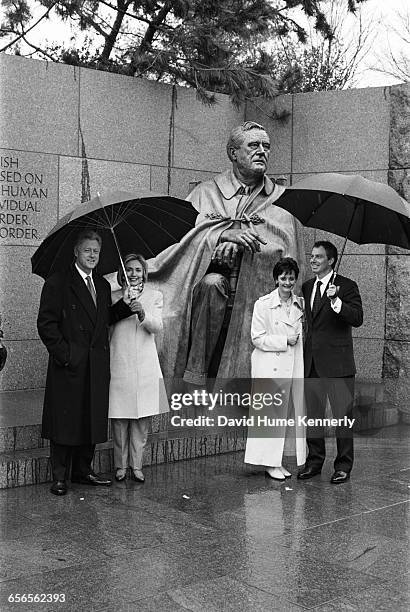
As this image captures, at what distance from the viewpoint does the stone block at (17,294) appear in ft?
26.8

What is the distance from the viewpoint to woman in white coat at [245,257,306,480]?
609 cm

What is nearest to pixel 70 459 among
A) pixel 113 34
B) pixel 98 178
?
pixel 98 178

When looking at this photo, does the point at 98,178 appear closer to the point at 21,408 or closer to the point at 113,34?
the point at 113,34

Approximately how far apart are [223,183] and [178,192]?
1.37 metres

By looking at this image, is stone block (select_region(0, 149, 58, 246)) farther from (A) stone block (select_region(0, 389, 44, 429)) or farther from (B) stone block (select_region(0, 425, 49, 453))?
(B) stone block (select_region(0, 425, 49, 453))

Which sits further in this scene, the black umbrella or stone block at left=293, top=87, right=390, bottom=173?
stone block at left=293, top=87, right=390, bottom=173

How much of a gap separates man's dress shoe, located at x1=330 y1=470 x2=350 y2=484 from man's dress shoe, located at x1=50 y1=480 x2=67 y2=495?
5.76ft

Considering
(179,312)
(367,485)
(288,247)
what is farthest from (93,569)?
(288,247)

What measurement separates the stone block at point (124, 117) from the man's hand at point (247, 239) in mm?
1974

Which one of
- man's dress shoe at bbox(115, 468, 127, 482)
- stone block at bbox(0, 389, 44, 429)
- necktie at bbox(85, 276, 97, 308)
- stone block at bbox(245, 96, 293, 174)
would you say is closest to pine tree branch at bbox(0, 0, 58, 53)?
stone block at bbox(245, 96, 293, 174)

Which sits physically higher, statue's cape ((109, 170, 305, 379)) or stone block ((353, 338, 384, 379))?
statue's cape ((109, 170, 305, 379))

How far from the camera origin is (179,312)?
7.56 meters

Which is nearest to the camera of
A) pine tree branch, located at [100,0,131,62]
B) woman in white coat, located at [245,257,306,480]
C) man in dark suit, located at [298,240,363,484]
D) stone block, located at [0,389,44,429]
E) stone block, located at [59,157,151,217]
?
man in dark suit, located at [298,240,363,484]

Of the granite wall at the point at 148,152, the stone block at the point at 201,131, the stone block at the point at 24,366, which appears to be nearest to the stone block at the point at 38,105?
the granite wall at the point at 148,152
